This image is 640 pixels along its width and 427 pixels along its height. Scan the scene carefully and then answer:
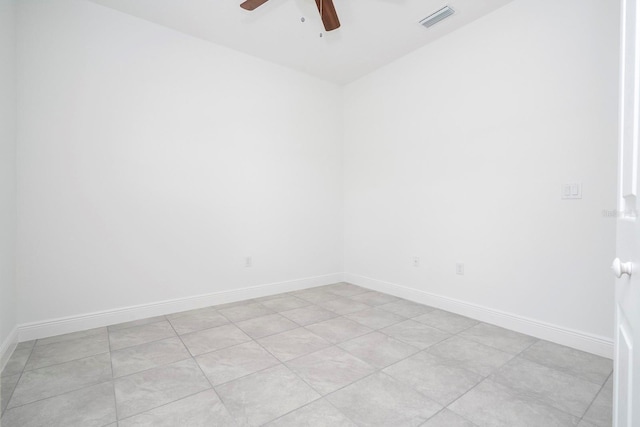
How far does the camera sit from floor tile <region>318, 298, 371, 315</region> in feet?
10.4

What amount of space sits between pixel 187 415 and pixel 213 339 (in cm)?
93

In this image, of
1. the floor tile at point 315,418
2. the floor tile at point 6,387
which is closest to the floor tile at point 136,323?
the floor tile at point 6,387

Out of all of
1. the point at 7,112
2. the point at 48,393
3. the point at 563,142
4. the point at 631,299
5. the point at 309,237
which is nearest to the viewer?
the point at 631,299

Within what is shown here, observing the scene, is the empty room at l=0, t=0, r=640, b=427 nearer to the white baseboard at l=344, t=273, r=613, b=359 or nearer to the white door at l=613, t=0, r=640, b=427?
the white baseboard at l=344, t=273, r=613, b=359

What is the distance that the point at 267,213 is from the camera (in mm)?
3715

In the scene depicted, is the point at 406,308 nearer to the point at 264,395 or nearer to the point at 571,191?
the point at 571,191

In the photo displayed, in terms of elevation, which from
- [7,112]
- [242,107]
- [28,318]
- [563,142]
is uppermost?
[242,107]

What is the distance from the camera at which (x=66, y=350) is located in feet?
7.36

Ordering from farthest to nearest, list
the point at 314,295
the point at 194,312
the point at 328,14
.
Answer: the point at 314,295, the point at 194,312, the point at 328,14

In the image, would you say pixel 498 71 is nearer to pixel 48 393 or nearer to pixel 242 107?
pixel 242 107

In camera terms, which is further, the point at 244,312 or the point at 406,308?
the point at 406,308

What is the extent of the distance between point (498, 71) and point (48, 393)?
397cm

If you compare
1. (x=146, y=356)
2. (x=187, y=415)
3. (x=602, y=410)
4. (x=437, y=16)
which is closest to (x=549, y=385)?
(x=602, y=410)

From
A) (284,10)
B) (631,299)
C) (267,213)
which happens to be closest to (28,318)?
(267,213)
